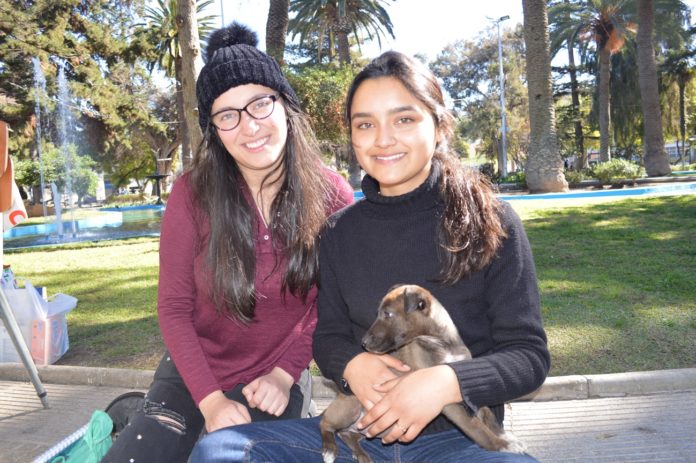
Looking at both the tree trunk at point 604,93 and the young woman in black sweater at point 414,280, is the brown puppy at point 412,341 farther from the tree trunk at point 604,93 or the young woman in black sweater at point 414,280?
the tree trunk at point 604,93

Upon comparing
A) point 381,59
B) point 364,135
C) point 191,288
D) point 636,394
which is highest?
point 381,59

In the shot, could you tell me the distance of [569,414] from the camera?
14.0ft

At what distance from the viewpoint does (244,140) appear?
9.63 feet

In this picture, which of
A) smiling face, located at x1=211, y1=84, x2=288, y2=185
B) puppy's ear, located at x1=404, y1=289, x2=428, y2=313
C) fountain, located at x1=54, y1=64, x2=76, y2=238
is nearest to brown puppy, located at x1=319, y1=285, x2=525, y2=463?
puppy's ear, located at x1=404, y1=289, x2=428, y2=313

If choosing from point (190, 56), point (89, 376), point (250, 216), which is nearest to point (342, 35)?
point (190, 56)

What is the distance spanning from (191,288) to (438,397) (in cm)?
142

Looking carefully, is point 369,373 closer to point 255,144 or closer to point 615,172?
point 255,144

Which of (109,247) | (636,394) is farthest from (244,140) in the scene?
(109,247)

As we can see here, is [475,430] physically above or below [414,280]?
below

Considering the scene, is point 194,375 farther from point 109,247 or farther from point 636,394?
point 109,247

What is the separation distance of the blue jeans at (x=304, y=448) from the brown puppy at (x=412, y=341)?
→ 0.07 m

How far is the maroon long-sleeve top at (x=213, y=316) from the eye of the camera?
283 cm

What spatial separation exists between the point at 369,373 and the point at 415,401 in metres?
0.28

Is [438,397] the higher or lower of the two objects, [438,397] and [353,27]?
the lower
